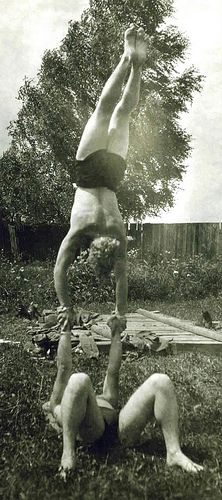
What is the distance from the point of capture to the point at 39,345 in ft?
21.1

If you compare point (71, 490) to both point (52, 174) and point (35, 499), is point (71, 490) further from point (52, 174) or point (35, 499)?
point (52, 174)

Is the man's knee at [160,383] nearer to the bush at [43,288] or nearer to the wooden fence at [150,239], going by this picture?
the bush at [43,288]

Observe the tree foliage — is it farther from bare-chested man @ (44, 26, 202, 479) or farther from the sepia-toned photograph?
bare-chested man @ (44, 26, 202, 479)

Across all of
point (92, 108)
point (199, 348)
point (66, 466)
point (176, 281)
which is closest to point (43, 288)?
point (176, 281)

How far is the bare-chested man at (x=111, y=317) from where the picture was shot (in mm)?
3213

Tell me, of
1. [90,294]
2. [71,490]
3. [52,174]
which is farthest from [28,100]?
[71,490]

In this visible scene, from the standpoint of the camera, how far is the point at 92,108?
79.3ft

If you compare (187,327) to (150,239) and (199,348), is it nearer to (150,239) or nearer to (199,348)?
(199,348)

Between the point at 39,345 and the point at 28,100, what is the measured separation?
20532mm

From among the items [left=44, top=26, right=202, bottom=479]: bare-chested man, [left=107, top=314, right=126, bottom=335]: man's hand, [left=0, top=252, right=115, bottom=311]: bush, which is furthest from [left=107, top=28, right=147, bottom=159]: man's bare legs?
[left=0, top=252, right=115, bottom=311]: bush

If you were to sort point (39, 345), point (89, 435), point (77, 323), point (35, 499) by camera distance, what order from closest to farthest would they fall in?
point (35, 499)
point (89, 435)
point (39, 345)
point (77, 323)

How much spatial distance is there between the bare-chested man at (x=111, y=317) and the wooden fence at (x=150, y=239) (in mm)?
12432

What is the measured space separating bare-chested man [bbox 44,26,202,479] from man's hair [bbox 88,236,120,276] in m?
0.08

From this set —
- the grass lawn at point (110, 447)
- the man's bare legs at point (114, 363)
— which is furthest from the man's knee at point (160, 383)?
the grass lawn at point (110, 447)
